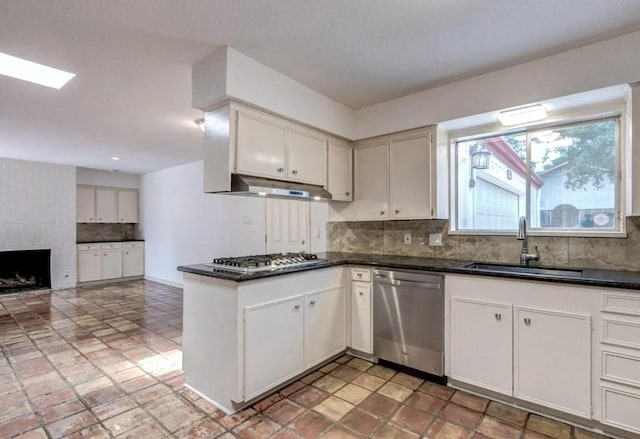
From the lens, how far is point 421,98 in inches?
120

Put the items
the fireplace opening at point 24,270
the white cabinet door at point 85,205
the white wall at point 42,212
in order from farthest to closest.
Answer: the white cabinet door at point 85,205
the fireplace opening at point 24,270
the white wall at point 42,212

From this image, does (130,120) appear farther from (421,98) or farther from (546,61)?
(546,61)

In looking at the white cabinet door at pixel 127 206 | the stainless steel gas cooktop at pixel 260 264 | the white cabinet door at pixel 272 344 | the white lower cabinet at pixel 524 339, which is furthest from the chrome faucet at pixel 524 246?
the white cabinet door at pixel 127 206

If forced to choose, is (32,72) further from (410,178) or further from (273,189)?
(410,178)

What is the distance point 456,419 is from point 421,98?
2.59 meters

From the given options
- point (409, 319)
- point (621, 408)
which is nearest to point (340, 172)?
point (409, 319)

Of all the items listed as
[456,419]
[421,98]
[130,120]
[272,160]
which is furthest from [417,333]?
[130,120]

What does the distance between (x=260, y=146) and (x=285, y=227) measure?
302 centimetres

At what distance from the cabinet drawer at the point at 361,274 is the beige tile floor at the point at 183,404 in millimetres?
758

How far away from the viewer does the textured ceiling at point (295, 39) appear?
1856mm

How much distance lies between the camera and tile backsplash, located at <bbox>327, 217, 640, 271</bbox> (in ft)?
7.82

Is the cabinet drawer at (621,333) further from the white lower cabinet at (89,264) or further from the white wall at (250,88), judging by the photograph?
the white lower cabinet at (89,264)

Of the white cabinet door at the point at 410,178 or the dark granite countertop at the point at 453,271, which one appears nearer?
the dark granite countertop at the point at 453,271

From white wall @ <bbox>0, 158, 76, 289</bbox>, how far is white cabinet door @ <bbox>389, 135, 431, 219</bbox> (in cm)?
657
